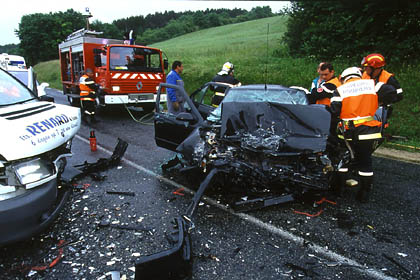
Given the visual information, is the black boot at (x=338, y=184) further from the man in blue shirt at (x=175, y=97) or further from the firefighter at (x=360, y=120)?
the man in blue shirt at (x=175, y=97)

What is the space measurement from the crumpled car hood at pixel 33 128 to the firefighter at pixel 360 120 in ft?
11.2

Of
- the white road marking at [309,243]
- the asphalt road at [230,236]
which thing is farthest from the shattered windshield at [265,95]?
the asphalt road at [230,236]

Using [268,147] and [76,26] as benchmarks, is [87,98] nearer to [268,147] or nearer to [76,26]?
[268,147]

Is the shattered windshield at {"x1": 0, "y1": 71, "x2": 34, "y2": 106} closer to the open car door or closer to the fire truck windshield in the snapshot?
the open car door

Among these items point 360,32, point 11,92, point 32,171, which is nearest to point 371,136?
point 32,171

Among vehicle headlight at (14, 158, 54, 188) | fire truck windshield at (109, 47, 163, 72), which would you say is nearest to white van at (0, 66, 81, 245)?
vehicle headlight at (14, 158, 54, 188)

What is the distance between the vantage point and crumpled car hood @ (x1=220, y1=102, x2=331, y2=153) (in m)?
3.28

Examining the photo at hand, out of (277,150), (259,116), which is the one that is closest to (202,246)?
(277,150)

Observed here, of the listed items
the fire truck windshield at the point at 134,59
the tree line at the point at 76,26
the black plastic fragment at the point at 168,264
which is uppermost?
the tree line at the point at 76,26

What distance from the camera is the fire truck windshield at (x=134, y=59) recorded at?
31.3 feet

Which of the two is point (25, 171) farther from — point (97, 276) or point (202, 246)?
point (202, 246)

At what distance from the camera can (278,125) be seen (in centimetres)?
349

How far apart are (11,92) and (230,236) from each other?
3.05 metres

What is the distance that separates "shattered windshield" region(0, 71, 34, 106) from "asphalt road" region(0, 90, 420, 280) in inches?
56.1
